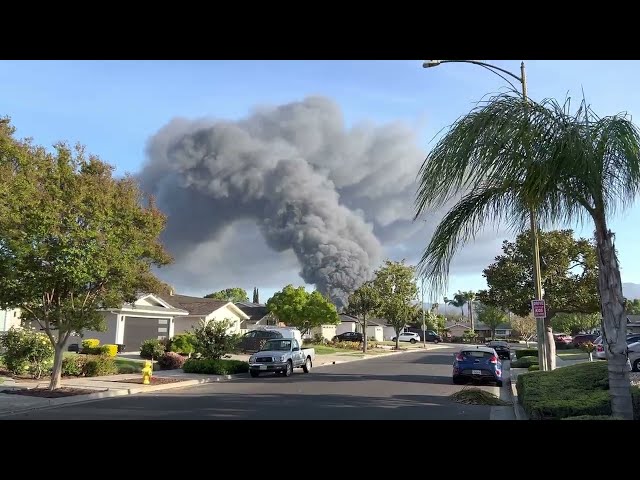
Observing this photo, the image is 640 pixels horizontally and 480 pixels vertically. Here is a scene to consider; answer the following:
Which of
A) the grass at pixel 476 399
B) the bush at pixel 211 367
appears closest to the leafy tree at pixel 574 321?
the bush at pixel 211 367

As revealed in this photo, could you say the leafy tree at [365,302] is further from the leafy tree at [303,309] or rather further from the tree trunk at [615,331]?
the tree trunk at [615,331]

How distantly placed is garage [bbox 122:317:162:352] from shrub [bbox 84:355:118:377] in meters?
14.3

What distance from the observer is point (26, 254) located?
14.6 metres

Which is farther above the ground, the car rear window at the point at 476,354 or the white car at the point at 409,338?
the white car at the point at 409,338

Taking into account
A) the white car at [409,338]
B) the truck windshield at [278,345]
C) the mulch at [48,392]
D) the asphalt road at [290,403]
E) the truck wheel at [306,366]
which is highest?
the white car at [409,338]

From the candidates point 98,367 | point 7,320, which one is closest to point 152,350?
point 98,367

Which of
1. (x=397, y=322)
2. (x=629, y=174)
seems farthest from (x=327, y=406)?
(x=397, y=322)

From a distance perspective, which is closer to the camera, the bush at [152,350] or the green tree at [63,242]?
the green tree at [63,242]

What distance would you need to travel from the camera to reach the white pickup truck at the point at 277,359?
22.0m

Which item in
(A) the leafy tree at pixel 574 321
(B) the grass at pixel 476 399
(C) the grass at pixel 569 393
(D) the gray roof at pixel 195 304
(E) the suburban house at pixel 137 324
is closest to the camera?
(C) the grass at pixel 569 393

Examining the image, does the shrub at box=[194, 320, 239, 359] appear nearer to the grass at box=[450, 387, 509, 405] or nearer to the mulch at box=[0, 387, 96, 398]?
the mulch at box=[0, 387, 96, 398]

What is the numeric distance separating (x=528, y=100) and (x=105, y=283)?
42.3ft

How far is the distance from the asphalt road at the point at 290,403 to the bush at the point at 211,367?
264 centimetres
